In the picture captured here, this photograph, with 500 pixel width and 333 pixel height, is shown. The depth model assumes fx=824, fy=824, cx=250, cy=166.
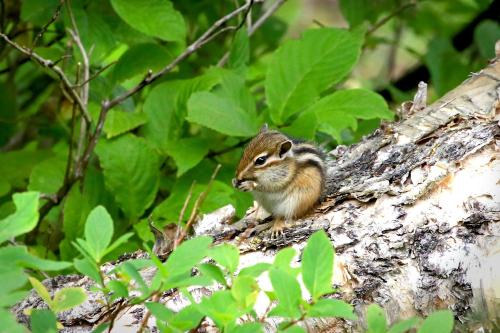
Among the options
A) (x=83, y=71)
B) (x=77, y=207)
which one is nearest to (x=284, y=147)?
(x=77, y=207)

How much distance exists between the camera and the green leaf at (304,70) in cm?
354

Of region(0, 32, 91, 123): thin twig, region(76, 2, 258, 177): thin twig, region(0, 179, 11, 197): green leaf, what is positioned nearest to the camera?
region(0, 32, 91, 123): thin twig

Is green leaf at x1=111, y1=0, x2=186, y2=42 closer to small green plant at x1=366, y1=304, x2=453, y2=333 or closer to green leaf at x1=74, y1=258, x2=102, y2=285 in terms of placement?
green leaf at x1=74, y1=258, x2=102, y2=285

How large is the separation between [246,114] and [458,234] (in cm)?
126

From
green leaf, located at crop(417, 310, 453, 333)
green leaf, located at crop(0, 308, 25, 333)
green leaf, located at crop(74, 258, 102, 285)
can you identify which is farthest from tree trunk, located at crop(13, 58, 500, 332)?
green leaf, located at crop(0, 308, 25, 333)

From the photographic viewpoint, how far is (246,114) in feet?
11.4

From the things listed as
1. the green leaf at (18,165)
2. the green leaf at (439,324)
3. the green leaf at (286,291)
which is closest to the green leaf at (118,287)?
the green leaf at (286,291)

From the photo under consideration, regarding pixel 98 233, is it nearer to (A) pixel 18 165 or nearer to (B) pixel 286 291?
(B) pixel 286 291

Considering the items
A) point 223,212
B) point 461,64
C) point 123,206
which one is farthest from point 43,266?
point 461,64

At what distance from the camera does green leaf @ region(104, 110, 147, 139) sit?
3584 mm

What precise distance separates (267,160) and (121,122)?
0.68m

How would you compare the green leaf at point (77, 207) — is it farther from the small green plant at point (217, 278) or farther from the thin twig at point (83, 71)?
the small green plant at point (217, 278)

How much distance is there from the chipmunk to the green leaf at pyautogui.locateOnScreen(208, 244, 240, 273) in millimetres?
1218

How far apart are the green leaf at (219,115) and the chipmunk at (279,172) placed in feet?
0.31
